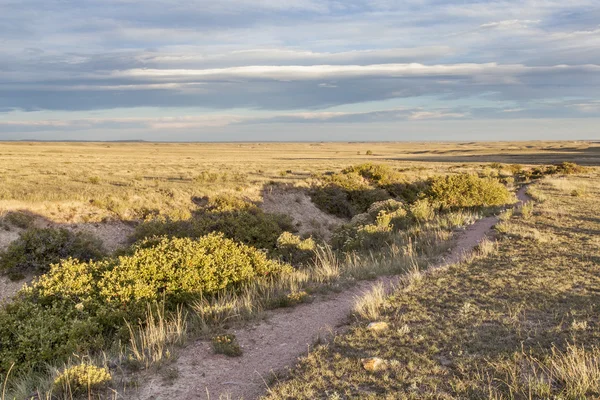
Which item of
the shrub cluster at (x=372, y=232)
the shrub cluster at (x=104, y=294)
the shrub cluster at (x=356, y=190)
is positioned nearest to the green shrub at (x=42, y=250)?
the shrub cluster at (x=104, y=294)

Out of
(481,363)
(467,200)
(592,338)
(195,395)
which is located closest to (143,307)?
(195,395)

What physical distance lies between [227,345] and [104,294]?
306cm

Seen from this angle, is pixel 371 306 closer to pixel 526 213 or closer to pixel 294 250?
pixel 294 250

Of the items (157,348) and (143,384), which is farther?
(157,348)

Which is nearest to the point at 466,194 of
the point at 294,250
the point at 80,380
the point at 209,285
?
the point at 294,250

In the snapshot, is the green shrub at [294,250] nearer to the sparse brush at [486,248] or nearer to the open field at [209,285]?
the open field at [209,285]

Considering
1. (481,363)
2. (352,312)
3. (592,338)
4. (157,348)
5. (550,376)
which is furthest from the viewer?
(352,312)

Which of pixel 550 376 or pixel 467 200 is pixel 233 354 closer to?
pixel 550 376

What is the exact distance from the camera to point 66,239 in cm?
1516

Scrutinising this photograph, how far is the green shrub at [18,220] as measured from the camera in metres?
16.8

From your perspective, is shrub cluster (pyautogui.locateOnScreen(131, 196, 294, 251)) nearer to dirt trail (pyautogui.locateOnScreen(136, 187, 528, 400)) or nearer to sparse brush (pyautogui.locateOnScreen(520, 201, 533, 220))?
dirt trail (pyautogui.locateOnScreen(136, 187, 528, 400))

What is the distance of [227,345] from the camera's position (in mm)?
6371

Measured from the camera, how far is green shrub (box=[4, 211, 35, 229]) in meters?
16.8

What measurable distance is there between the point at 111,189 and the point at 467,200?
1762 cm
